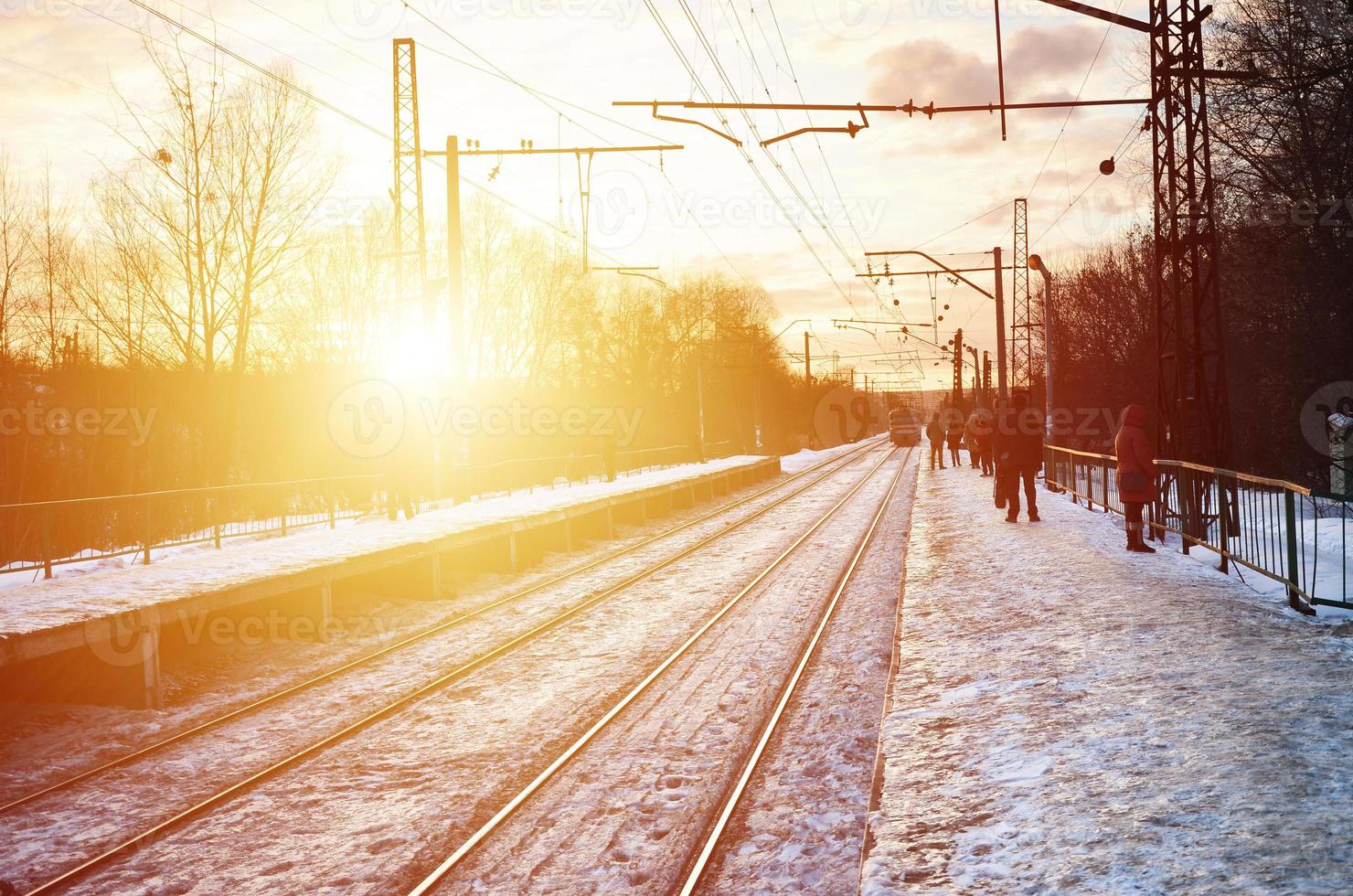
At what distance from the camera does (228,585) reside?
10156 mm

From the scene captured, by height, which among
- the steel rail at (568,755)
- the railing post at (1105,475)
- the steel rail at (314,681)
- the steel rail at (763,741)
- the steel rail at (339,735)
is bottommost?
the steel rail at (314,681)

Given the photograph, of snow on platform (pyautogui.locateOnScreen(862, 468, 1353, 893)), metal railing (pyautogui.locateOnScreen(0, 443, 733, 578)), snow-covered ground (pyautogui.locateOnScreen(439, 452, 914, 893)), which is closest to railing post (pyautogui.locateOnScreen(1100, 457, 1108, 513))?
snow on platform (pyautogui.locateOnScreen(862, 468, 1353, 893))

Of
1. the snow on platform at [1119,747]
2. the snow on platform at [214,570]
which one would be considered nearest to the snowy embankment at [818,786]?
the snow on platform at [1119,747]

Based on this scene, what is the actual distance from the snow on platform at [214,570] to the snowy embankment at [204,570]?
0.03ft

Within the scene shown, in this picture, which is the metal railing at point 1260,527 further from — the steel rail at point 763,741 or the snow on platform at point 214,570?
the snow on platform at point 214,570

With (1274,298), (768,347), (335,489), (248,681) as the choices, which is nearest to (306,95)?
(335,489)

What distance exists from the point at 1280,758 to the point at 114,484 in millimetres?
31417

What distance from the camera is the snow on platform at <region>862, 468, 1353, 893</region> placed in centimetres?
436

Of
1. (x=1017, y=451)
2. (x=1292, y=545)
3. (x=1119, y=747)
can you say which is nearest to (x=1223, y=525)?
(x=1292, y=545)

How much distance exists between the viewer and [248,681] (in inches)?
375

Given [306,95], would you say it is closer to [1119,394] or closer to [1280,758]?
[1280,758]

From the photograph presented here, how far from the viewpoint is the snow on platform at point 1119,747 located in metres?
4.36

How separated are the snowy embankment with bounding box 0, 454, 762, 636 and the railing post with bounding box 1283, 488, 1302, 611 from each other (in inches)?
388

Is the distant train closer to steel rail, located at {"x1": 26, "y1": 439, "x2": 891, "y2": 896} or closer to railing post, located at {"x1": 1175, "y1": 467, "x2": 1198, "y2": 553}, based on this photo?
steel rail, located at {"x1": 26, "y1": 439, "x2": 891, "y2": 896}
